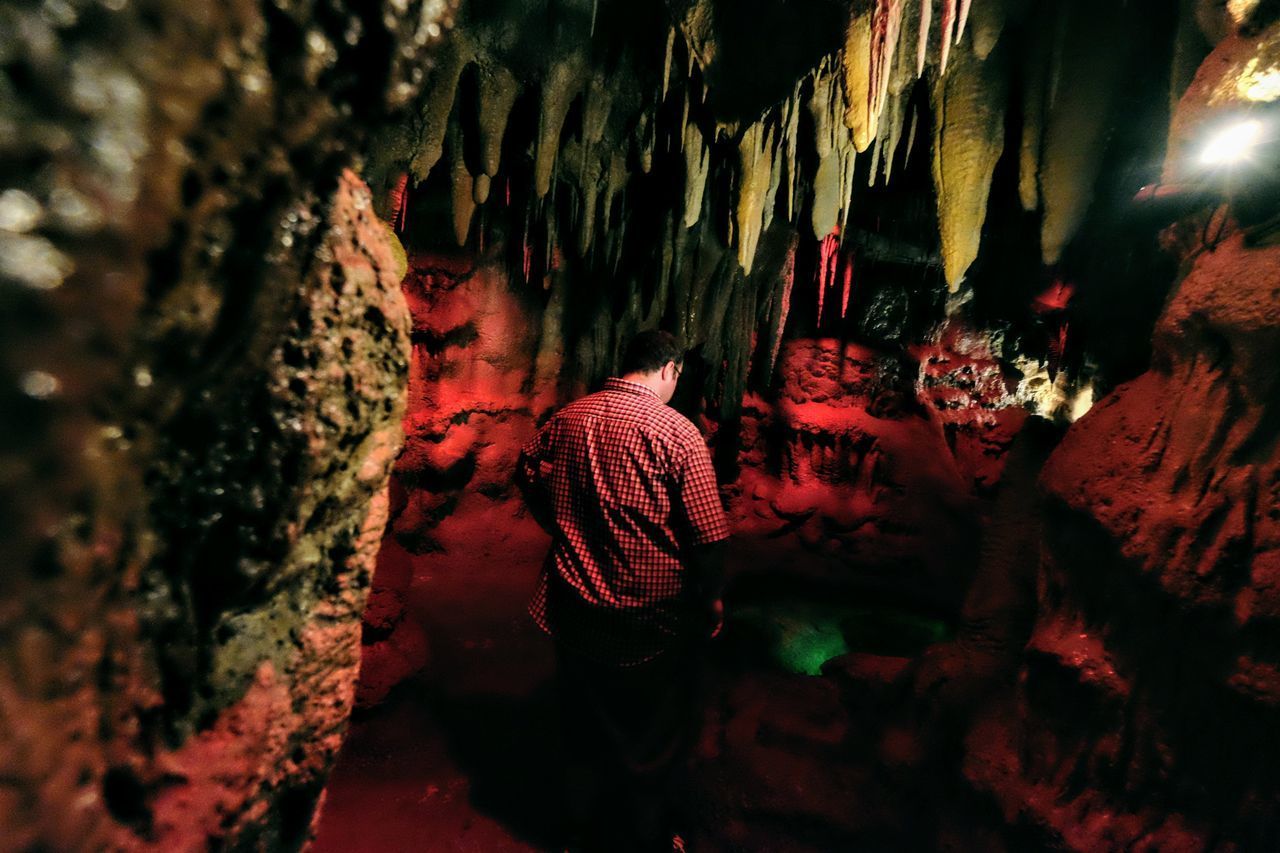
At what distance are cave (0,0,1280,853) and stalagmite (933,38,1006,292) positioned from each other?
26 mm

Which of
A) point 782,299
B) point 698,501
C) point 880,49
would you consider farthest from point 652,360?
point 782,299

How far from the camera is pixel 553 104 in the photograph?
3.66 metres

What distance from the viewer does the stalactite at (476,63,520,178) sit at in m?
3.52

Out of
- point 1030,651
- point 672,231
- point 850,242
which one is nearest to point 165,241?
point 1030,651

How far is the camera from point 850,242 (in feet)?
24.2

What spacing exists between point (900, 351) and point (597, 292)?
4601 mm

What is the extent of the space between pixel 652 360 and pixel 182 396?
1896mm

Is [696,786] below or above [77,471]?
below

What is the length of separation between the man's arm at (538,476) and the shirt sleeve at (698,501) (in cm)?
57

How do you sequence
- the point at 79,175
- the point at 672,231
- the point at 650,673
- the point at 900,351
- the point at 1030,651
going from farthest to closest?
the point at 900,351
the point at 672,231
the point at 1030,651
the point at 650,673
the point at 79,175

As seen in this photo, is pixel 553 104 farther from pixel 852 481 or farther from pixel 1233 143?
pixel 852 481

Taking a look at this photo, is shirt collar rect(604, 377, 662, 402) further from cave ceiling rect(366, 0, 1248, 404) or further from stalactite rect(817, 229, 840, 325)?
stalactite rect(817, 229, 840, 325)

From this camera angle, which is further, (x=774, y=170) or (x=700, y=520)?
(x=774, y=170)

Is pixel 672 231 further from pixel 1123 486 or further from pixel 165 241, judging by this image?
pixel 165 241
